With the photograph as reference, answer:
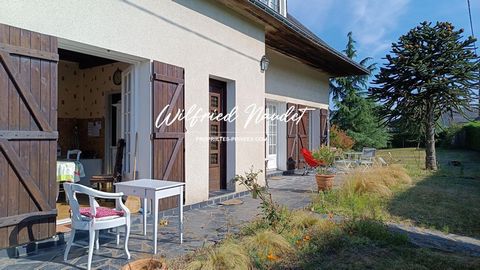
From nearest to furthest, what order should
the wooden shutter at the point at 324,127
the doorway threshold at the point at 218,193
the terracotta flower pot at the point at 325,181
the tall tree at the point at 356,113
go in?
the doorway threshold at the point at 218,193, the terracotta flower pot at the point at 325,181, the wooden shutter at the point at 324,127, the tall tree at the point at 356,113

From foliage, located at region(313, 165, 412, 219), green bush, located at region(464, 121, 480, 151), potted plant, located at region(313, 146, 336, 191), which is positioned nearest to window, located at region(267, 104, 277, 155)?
potted plant, located at region(313, 146, 336, 191)

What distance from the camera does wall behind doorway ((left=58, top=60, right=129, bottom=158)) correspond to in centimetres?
795

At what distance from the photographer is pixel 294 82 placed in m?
11.2

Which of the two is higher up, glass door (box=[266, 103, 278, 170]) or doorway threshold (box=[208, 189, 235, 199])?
glass door (box=[266, 103, 278, 170])

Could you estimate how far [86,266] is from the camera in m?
3.30

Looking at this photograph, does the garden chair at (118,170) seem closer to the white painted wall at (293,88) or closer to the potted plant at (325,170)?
the potted plant at (325,170)

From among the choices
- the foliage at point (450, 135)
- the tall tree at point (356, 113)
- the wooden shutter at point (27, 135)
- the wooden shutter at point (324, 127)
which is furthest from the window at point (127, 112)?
the foliage at point (450, 135)

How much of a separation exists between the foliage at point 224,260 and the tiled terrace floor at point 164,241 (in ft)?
1.88

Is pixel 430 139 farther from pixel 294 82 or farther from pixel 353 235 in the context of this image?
pixel 353 235

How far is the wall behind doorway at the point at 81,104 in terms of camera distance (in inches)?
313

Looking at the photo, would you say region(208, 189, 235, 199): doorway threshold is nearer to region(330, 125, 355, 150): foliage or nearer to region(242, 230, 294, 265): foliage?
region(242, 230, 294, 265): foliage

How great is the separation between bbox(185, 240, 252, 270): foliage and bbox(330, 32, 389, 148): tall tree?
18.2m

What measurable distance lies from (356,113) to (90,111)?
1678cm

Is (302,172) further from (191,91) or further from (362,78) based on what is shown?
(362,78)
